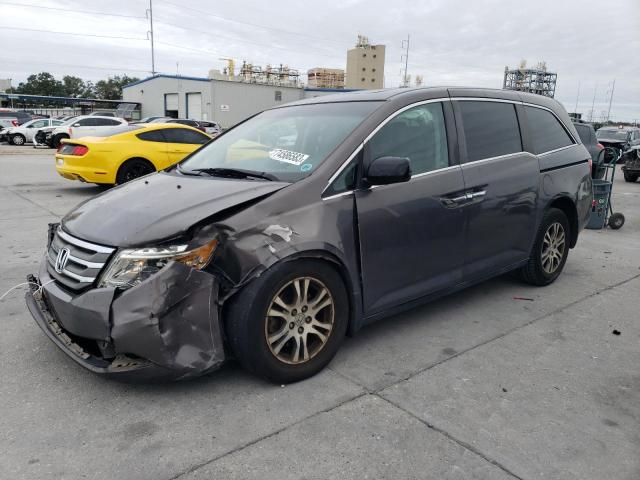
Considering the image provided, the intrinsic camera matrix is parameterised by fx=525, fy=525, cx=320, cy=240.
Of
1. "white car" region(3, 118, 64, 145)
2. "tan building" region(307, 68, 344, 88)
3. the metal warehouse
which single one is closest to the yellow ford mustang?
"white car" region(3, 118, 64, 145)

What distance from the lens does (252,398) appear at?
2986mm

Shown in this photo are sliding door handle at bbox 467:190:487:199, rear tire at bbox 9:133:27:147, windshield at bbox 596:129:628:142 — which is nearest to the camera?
sliding door handle at bbox 467:190:487:199

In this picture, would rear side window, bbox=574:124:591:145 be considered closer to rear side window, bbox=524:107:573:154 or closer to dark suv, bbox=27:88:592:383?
rear side window, bbox=524:107:573:154

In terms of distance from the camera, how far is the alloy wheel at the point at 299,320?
301 cm

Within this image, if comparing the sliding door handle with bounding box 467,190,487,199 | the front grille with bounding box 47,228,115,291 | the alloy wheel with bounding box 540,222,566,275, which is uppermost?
the sliding door handle with bounding box 467,190,487,199

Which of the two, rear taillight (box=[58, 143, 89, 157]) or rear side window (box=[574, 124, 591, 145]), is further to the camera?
rear side window (box=[574, 124, 591, 145])

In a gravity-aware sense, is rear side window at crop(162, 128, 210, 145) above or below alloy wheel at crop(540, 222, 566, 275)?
above

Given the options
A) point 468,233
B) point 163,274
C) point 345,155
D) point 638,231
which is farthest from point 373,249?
point 638,231

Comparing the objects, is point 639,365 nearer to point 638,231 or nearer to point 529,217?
point 529,217

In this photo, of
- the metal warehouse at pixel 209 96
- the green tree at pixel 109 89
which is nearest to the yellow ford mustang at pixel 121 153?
the metal warehouse at pixel 209 96

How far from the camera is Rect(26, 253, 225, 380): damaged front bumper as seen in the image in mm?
2674

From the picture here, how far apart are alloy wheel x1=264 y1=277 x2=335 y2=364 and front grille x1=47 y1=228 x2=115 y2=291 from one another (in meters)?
0.96

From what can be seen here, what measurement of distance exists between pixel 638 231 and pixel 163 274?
8.10 metres

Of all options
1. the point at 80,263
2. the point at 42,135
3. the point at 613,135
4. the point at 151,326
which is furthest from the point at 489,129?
the point at 42,135
